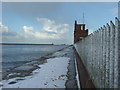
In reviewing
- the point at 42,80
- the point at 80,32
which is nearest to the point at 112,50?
the point at 42,80

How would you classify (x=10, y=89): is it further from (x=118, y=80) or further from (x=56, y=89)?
(x=118, y=80)

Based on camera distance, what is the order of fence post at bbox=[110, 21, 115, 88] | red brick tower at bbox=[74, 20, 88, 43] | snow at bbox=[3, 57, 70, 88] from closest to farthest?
fence post at bbox=[110, 21, 115, 88], snow at bbox=[3, 57, 70, 88], red brick tower at bbox=[74, 20, 88, 43]

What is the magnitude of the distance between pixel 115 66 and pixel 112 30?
0.48m

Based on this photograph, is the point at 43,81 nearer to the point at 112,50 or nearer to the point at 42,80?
the point at 42,80

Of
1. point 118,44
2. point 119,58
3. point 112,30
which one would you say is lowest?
point 119,58

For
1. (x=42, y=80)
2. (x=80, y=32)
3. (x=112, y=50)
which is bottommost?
(x=42, y=80)

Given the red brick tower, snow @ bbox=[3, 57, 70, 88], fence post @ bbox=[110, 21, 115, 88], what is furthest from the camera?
the red brick tower

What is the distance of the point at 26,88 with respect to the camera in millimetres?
5020

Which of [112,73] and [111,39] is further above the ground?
[111,39]

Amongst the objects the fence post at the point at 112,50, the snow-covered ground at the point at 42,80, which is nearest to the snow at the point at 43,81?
the snow-covered ground at the point at 42,80

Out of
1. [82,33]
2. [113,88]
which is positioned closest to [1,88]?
[113,88]

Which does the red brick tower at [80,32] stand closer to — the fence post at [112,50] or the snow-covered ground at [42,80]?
the snow-covered ground at [42,80]

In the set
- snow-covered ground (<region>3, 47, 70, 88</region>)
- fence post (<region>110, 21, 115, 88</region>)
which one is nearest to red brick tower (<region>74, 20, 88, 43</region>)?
snow-covered ground (<region>3, 47, 70, 88</region>)

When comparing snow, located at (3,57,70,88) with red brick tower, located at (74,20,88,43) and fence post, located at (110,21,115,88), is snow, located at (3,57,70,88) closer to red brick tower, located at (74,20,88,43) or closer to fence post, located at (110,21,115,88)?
fence post, located at (110,21,115,88)
